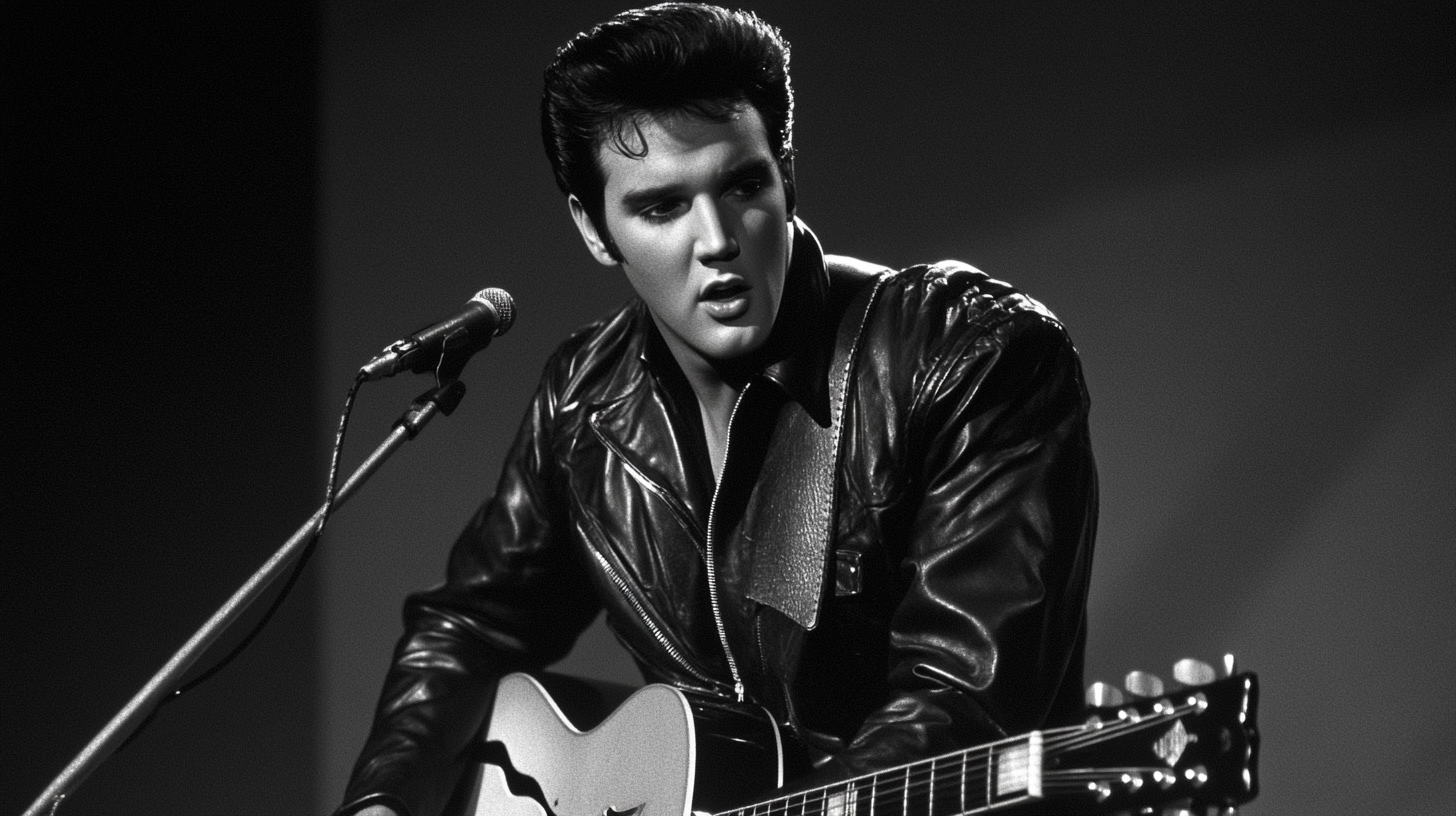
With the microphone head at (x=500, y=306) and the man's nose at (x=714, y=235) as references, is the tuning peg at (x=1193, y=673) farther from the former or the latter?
the microphone head at (x=500, y=306)

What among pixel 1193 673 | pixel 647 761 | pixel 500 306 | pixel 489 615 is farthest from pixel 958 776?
pixel 489 615

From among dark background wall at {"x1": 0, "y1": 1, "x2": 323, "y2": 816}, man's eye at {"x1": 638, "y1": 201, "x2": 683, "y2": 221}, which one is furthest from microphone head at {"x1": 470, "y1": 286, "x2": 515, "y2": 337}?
dark background wall at {"x1": 0, "y1": 1, "x2": 323, "y2": 816}

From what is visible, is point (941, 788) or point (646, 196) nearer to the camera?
point (941, 788)

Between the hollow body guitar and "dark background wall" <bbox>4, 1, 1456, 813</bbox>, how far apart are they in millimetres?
1048

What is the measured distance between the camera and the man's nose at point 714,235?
6.39 ft

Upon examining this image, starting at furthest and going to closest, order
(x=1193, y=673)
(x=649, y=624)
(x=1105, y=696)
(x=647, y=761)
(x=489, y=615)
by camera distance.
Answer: (x=489, y=615), (x=649, y=624), (x=647, y=761), (x=1105, y=696), (x=1193, y=673)

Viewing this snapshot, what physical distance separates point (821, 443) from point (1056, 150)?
103 cm

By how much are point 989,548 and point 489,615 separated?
3.31 ft

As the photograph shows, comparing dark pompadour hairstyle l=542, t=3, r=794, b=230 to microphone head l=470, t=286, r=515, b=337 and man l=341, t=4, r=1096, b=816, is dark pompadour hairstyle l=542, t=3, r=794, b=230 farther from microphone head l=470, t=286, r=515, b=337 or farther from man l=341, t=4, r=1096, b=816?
microphone head l=470, t=286, r=515, b=337

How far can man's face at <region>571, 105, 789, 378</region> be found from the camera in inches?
77.4

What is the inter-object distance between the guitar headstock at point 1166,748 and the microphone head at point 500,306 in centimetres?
97

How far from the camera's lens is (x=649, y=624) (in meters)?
2.28

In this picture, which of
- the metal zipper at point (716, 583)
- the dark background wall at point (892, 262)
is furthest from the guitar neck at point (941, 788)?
the dark background wall at point (892, 262)

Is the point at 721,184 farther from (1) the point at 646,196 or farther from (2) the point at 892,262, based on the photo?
(2) the point at 892,262
